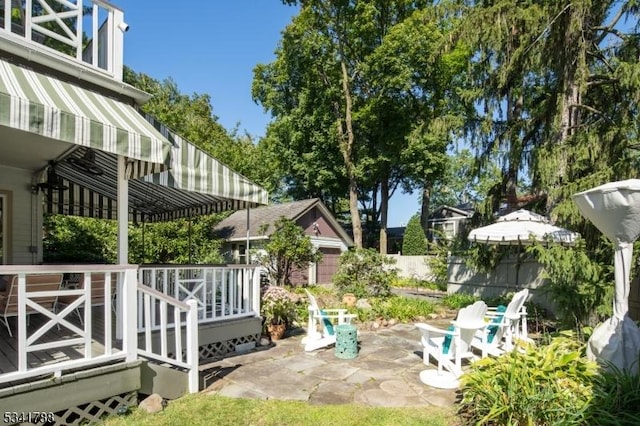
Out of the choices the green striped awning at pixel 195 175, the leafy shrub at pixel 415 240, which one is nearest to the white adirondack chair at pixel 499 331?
the green striped awning at pixel 195 175

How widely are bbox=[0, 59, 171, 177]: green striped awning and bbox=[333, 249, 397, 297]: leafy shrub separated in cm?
871

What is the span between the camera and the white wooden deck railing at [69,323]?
11.3 feet

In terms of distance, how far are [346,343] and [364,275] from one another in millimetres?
6389

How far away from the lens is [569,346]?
5035 millimetres

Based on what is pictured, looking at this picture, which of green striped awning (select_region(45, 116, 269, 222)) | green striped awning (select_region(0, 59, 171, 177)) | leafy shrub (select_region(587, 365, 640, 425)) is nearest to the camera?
leafy shrub (select_region(587, 365, 640, 425))

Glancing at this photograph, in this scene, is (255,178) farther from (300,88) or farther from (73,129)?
(73,129)

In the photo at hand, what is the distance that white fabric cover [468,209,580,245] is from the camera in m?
8.00

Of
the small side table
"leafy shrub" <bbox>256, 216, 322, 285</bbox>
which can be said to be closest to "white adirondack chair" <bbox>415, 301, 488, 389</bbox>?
the small side table

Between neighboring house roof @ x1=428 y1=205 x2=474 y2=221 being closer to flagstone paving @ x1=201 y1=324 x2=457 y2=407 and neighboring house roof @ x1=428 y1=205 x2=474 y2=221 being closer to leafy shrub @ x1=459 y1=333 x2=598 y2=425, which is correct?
flagstone paving @ x1=201 y1=324 x2=457 y2=407

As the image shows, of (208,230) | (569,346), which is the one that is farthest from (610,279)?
(208,230)

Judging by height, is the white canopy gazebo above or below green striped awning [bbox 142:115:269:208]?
below

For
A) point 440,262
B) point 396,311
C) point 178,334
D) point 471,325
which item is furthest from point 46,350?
point 440,262

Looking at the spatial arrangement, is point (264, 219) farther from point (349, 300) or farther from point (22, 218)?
point (22, 218)

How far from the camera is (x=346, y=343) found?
6.23m
